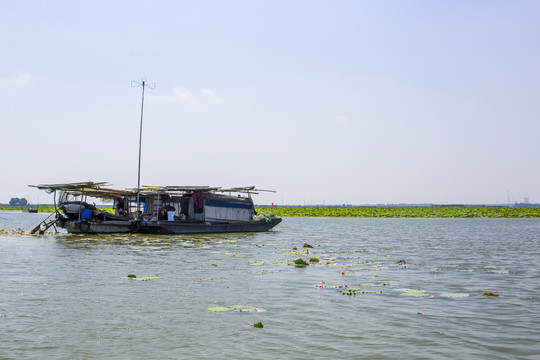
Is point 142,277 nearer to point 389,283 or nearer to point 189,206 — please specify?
point 389,283

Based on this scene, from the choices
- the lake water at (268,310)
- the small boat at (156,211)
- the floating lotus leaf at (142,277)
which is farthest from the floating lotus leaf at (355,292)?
the small boat at (156,211)

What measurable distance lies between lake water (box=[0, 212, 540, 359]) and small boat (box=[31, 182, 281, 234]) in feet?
47.4

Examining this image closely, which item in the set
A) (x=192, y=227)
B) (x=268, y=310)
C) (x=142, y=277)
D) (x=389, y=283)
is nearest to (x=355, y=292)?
(x=389, y=283)

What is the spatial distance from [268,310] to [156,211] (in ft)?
85.2

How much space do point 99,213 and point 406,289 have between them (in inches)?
999

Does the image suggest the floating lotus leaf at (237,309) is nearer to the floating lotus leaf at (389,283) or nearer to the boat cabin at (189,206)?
the floating lotus leaf at (389,283)

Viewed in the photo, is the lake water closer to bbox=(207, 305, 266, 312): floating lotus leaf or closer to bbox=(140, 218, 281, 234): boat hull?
bbox=(207, 305, 266, 312): floating lotus leaf

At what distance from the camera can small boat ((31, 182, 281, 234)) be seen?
99.8ft

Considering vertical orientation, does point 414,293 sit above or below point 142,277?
above

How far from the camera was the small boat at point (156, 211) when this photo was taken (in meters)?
30.4

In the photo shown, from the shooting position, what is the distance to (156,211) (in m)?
33.3

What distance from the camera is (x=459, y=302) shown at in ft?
31.9

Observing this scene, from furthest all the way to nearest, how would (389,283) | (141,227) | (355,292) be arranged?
(141,227) → (389,283) → (355,292)

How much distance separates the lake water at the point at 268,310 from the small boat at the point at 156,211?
14447 mm
